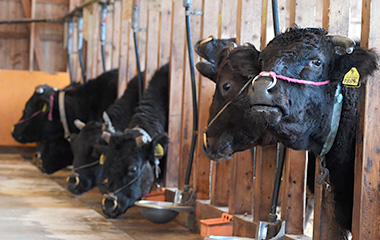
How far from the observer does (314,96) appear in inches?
107

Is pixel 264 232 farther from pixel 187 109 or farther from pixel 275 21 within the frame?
pixel 187 109

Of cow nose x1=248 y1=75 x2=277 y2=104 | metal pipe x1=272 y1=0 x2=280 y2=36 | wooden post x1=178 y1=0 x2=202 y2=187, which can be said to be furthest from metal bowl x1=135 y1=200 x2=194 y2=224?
cow nose x1=248 y1=75 x2=277 y2=104

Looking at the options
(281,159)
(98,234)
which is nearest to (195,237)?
(98,234)

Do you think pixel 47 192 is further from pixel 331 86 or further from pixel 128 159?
pixel 331 86

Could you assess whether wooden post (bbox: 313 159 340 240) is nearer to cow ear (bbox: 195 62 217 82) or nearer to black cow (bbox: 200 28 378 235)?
black cow (bbox: 200 28 378 235)

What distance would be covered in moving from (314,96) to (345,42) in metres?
0.29

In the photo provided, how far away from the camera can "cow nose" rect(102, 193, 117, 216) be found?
16.6ft

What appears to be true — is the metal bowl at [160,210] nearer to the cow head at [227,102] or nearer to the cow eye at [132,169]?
the cow eye at [132,169]

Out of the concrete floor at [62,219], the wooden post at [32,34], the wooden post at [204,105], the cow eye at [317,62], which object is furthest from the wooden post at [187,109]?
the wooden post at [32,34]

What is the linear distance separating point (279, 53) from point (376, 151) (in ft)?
2.16

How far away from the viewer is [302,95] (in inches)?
105

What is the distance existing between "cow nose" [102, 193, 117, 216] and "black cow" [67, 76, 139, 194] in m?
1.10

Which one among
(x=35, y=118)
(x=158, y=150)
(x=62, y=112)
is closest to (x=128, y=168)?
(x=158, y=150)

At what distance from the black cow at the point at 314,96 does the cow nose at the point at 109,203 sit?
2.29m
